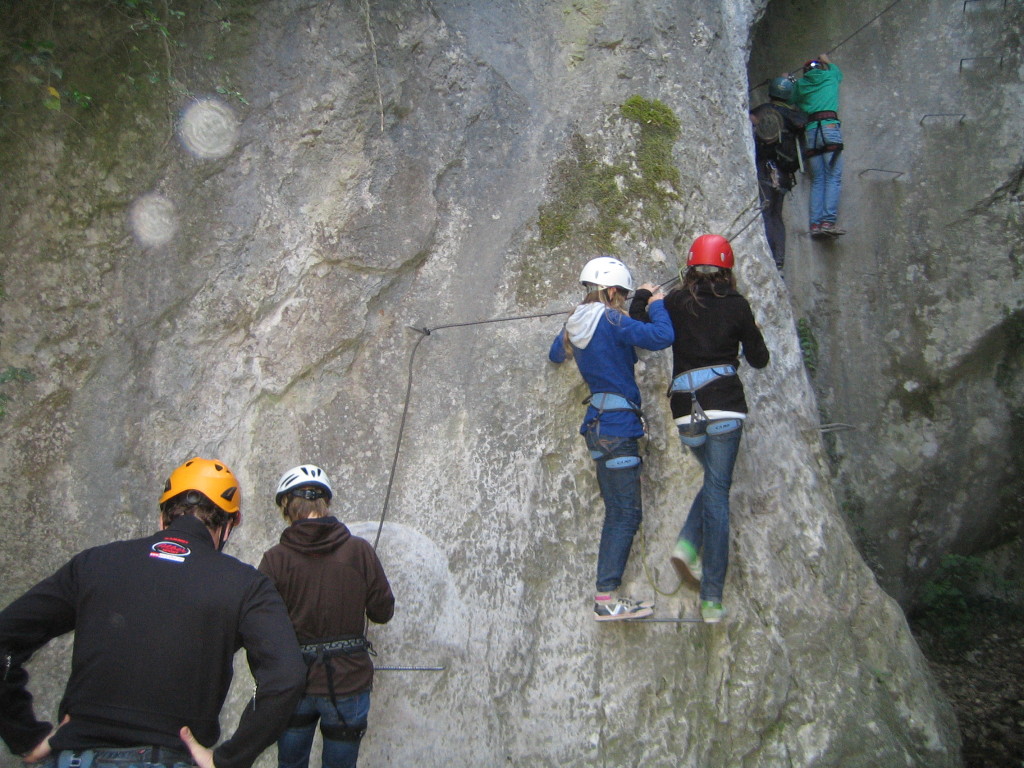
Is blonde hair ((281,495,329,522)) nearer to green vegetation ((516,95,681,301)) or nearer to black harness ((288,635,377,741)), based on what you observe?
black harness ((288,635,377,741))

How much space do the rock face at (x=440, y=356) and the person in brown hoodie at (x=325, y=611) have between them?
1.25 metres

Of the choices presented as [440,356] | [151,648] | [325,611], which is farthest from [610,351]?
[151,648]

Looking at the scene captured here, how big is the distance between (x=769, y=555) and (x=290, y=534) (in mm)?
2853

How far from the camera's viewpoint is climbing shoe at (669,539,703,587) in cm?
468

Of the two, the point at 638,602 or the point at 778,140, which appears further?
the point at 778,140

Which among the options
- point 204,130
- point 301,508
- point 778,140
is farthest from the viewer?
point 778,140

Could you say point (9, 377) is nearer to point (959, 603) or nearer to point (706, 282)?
point (706, 282)

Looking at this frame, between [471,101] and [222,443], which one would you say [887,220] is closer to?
[471,101]

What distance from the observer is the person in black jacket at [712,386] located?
446 cm

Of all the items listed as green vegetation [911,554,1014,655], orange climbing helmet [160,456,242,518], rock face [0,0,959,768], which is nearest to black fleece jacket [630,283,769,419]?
rock face [0,0,959,768]

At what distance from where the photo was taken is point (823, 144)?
7328mm

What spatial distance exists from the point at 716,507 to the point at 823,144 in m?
4.33

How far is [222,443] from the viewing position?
5.38 m

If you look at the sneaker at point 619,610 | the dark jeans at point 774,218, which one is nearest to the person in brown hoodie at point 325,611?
the sneaker at point 619,610
